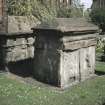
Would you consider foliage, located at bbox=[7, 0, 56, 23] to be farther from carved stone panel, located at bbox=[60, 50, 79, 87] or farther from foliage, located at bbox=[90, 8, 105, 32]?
foliage, located at bbox=[90, 8, 105, 32]

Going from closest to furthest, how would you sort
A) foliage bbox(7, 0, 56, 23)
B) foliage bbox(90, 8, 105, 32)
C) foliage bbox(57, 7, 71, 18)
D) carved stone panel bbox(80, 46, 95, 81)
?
carved stone panel bbox(80, 46, 95, 81), foliage bbox(7, 0, 56, 23), foliage bbox(57, 7, 71, 18), foliage bbox(90, 8, 105, 32)

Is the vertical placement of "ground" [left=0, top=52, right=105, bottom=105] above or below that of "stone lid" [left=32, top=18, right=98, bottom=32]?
below

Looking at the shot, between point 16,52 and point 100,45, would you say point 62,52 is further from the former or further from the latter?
point 100,45

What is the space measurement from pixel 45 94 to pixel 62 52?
1.66m

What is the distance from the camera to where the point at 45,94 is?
9.91 meters

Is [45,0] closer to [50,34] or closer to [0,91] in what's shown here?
[50,34]

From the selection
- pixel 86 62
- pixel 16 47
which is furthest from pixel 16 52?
pixel 86 62

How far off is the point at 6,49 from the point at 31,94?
3.11 metres

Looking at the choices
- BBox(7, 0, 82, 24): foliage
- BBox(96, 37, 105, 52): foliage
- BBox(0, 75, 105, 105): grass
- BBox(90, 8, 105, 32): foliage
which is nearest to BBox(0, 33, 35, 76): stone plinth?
BBox(0, 75, 105, 105): grass

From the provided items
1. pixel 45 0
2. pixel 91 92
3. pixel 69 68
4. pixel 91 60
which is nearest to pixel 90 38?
pixel 91 60

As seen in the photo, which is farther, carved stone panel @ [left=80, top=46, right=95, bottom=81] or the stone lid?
carved stone panel @ [left=80, top=46, right=95, bottom=81]

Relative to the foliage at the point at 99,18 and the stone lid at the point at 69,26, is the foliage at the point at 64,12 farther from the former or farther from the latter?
the foliage at the point at 99,18

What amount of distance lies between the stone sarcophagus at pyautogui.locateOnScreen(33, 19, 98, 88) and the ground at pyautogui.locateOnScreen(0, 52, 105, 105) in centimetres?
41

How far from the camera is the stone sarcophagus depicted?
1111 cm
